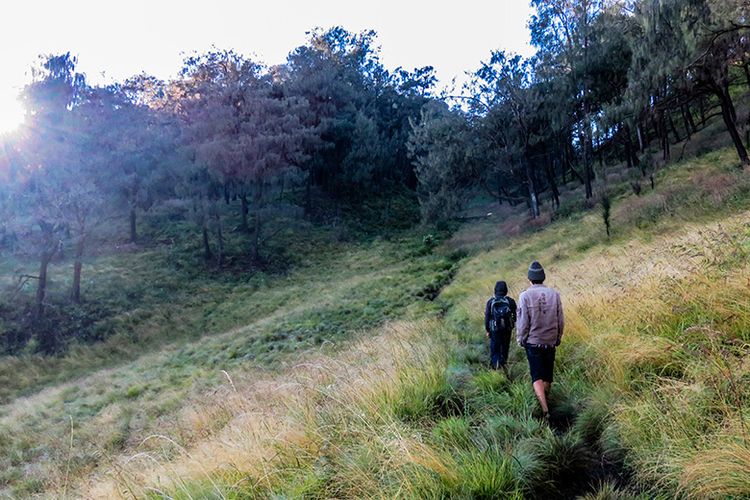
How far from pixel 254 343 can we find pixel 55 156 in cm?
1434

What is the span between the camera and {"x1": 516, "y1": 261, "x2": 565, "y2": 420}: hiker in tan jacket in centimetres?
447

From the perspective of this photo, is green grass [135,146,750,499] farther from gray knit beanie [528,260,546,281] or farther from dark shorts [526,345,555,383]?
gray knit beanie [528,260,546,281]

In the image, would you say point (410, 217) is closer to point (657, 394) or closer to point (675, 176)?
point (675, 176)

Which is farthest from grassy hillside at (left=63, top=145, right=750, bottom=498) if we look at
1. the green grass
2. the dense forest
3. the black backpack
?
the dense forest

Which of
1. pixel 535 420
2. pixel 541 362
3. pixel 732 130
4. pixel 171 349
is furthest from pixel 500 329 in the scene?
pixel 732 130

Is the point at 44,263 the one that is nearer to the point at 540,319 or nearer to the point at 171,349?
the point at 171,349

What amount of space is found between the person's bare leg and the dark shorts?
0.25ft

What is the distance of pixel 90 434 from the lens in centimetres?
838

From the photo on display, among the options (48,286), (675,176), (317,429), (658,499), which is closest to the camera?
(658,499)

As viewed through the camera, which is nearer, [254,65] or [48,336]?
[48,336]

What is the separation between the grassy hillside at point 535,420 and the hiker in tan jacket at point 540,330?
26 centimetres

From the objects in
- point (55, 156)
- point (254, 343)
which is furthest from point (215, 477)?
point (55, 156)

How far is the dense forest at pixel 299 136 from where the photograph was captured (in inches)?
696

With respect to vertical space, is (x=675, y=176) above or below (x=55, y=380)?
above
